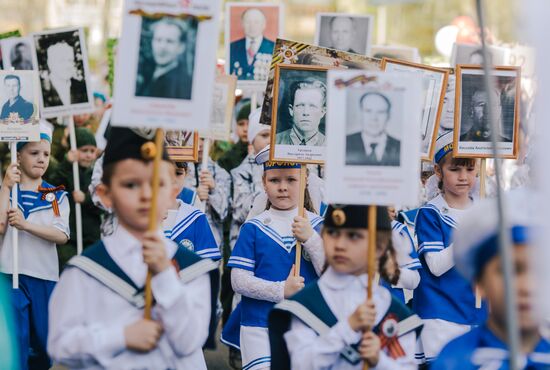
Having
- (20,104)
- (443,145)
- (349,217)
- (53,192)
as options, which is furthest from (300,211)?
(20,104)

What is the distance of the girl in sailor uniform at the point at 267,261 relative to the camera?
300 inches

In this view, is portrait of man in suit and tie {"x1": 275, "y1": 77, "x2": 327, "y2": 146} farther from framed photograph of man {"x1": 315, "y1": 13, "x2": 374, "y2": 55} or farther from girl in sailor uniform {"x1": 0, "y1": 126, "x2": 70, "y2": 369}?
framed photograph of man {"x1": 315, "y1": 13, "x2": 374, "y2": 55}

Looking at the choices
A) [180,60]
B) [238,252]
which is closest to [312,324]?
[180,60]

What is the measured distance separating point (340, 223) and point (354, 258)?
7.1 inches

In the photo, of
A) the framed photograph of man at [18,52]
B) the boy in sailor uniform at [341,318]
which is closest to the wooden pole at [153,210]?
the boy in sailor uniform at [341,318]

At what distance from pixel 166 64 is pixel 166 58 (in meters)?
0.03

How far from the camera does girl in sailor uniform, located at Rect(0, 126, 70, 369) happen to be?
8.82 m

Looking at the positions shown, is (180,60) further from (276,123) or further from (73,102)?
(73,102)

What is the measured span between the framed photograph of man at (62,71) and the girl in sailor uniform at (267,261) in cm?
327

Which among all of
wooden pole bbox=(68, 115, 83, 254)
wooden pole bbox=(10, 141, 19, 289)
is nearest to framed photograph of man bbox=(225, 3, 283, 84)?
wooden pole bbox=(68, 115, 83, 254)

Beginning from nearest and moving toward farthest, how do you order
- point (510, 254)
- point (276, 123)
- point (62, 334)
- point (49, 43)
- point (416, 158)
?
point (510, 254) < point (62, 334) < point (416, 158) < point (276, 123) < point (49, 43)

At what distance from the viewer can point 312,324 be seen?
222 inches

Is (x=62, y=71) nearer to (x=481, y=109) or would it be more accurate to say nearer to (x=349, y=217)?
(x=481, y=109)

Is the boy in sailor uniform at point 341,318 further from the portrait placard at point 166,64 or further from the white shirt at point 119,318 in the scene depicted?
the portrait placard at point 166,64
